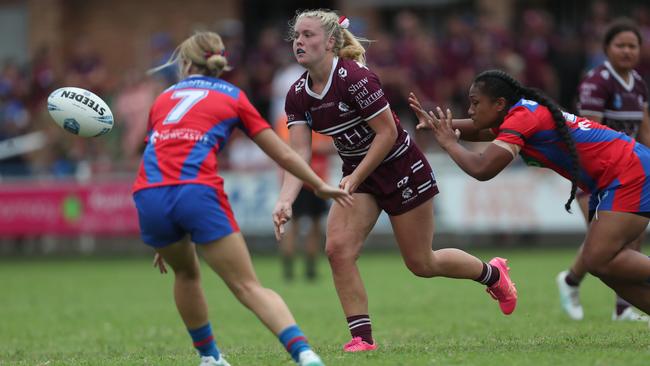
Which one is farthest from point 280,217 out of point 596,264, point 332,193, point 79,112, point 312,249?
point 312,249

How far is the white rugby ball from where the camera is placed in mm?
6773

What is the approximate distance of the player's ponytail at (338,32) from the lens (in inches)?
286

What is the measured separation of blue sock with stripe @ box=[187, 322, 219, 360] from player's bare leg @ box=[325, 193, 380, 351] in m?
1.22

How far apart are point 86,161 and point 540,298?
1108cm

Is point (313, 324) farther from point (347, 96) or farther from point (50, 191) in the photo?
point (50, 191)

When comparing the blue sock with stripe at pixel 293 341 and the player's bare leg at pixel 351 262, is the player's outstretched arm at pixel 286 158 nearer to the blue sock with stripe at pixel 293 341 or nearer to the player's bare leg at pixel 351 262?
the blue sock with stripe at pixel 293 341

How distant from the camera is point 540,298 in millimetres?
11352

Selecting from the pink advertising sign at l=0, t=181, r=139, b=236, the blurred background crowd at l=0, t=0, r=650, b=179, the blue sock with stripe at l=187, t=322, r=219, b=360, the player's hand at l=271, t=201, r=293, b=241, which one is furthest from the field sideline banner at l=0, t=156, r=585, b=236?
the blue sock with stripe at l=187, t=322, r=219, b=360

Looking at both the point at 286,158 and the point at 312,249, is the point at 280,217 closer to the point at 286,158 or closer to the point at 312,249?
the point at 286,158

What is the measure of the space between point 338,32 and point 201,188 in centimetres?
193

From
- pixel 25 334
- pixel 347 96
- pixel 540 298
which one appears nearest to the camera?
pixel 347 96

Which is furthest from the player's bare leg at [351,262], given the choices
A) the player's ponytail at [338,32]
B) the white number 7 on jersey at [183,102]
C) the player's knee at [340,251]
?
the white number 7 on jersey at [183,102]

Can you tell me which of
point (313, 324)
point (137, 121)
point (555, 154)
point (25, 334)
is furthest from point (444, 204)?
point (555, 154)

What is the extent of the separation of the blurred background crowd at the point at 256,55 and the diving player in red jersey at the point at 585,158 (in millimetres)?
10034
